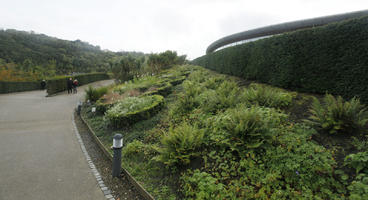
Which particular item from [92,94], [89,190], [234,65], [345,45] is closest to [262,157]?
[89,190]

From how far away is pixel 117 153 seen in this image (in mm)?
3840

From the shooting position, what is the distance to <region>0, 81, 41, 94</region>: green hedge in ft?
61.8

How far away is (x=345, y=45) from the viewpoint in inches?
178

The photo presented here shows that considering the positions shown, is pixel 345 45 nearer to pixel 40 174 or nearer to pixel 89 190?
pixel 89 190

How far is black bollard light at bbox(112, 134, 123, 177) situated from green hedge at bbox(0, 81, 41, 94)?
79.3 feet

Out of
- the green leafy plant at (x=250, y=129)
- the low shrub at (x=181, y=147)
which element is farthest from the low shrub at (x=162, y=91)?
the green leafy plant at (x=250, y=129)

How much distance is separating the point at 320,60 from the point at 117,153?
647 centimetres

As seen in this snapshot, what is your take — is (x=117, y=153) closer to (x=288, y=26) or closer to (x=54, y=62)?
(x=288, y=26)

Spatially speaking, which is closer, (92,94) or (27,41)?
(92,94)

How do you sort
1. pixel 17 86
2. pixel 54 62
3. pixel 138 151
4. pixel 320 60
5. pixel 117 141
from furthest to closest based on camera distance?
pixel 54 62, pixel 17 86, pixel 320 60, pixel 138 151, pixel 117 141

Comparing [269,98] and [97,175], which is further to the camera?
[269,98]

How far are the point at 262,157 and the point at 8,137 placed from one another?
8622 millimetres

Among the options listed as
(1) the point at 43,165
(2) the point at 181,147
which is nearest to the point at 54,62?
(1) the point at 43,165

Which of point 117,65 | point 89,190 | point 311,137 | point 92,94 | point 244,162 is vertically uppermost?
point 117,65
